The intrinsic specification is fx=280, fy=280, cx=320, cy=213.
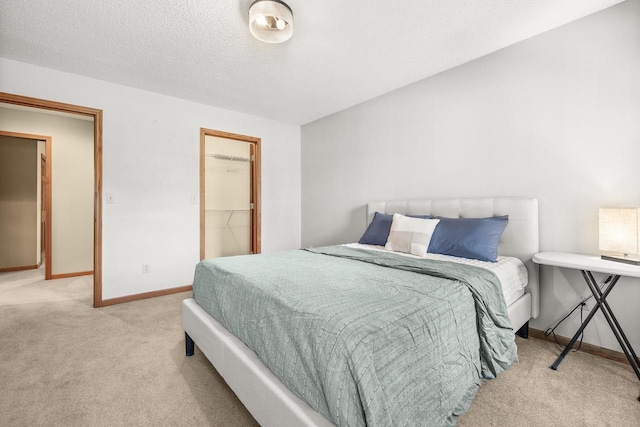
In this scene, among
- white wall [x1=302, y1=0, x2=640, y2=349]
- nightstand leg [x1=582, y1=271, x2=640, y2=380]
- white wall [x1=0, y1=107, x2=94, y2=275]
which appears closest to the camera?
nightstand leg [x1=582, y1=271, x2=640, y2=380]

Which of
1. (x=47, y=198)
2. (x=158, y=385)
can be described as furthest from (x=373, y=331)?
(x=47, y=198)

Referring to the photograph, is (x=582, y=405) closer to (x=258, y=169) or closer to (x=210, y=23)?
(x=210, y=23)

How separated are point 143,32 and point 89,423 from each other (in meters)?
2.63

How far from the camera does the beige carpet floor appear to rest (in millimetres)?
1422

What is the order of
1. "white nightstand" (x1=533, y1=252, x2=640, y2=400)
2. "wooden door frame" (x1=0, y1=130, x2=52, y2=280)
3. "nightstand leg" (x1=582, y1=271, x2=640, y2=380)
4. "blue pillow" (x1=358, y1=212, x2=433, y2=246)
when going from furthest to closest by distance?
"wooden door frame" (x1=0, y1=130, x2=52, y2=280) → "blue pillow" (x1=358, y1=212, x2=433, y2=246) → "nightstand leg" (x1=582, y1=271, x2=640, y2=380) → "white nightstand" (x1=533, y1=252, x2=640, y2=400)

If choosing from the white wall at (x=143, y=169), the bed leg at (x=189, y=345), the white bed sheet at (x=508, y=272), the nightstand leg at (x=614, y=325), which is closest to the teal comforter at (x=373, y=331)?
the white bed sheet at (x=508, y=272)

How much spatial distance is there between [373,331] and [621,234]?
1.89 metres

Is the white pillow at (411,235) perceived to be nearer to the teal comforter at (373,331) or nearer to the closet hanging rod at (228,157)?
the teal comforter at (373,331)

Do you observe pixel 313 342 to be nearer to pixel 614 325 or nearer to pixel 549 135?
pixel 614 325

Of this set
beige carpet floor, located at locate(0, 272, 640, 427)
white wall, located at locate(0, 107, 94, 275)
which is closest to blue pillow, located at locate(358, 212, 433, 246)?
beige carpet floor, located at locate(0, 272, 640, 427)

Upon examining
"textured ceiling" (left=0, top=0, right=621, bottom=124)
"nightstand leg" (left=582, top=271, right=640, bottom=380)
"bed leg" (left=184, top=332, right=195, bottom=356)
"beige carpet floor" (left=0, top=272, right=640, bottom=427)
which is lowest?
"beige carpet floor" (left=0, top=272, right=640, bottom=427)

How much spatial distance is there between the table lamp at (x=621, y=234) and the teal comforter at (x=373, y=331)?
32.0 inches

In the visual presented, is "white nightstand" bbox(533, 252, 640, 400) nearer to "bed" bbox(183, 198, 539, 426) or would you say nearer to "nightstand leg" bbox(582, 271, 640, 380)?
"nightstand leg" bbox(582, 271, 640, 380)

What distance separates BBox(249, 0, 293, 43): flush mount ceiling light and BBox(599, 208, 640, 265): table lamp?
247 cm
